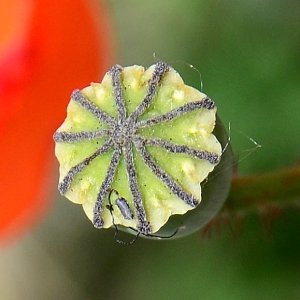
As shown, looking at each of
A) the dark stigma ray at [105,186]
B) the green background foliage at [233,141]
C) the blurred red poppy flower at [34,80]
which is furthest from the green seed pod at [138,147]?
the green background foliage at [233,141]

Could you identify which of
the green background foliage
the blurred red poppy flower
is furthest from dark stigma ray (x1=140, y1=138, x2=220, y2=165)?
the green background foliage

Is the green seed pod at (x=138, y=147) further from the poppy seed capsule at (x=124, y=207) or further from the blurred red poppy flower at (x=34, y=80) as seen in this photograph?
the blurred red poppy flower at (x=34, y=80)

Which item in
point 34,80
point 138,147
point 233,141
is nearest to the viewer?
point 138,147

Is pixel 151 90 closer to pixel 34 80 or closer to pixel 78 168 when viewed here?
pixel 78 168

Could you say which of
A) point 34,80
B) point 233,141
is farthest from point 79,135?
point 233,141

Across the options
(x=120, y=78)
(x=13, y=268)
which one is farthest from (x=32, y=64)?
(x=13, y=268)
